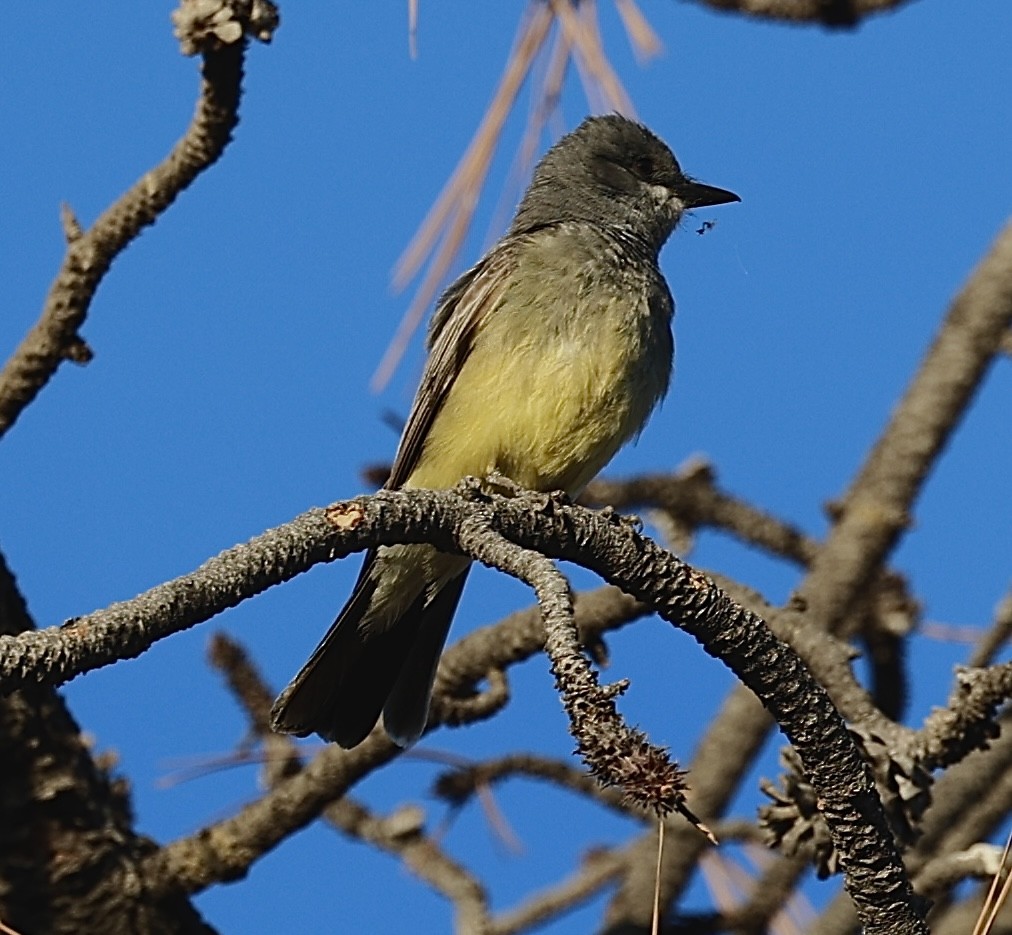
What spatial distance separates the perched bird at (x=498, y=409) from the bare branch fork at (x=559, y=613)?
122cm

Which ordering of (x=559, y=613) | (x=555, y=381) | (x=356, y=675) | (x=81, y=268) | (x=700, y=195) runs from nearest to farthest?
(x=559, y=613), (x=81, y=268), (x=356, y=675), (x=555, y=381), (x=700, y=195)

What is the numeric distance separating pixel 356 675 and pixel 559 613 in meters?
1.90

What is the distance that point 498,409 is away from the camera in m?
4.39

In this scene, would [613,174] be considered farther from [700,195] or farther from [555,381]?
[555,381]

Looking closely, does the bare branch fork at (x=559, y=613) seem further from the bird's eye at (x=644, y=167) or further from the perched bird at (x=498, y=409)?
the bird's eye at (x=644, y=167)

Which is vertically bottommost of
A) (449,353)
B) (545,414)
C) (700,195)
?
(545,414)

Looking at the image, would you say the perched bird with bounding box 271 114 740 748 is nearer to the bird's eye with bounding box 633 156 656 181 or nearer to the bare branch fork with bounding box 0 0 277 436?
the bird's eye with bounding box 633 156 656 181

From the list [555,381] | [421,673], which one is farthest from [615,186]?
[421,673]

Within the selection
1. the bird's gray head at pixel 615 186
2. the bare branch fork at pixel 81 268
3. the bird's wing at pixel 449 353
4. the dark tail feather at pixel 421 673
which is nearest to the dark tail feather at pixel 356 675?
the dark tail feather at pixel 421 673

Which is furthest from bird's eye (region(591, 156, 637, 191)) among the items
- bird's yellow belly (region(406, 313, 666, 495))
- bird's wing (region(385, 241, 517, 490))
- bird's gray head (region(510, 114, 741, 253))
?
bird's yellow belly (region(406, 313, 666, 495))

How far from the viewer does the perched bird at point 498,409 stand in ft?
13.8

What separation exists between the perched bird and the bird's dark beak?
35 centimetres

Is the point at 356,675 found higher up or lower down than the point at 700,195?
Answer: lower down

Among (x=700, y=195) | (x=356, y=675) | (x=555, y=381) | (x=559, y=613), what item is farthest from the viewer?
(x=700, y=195)
